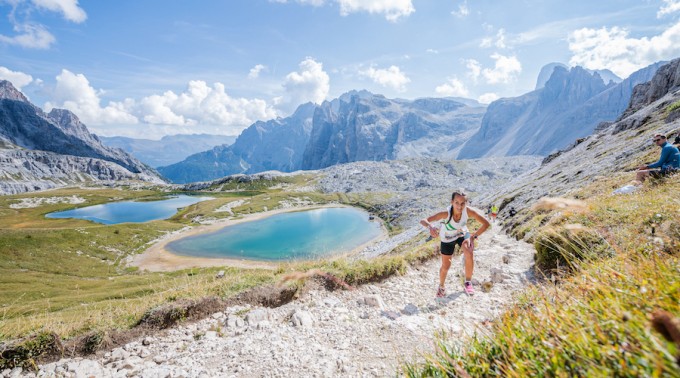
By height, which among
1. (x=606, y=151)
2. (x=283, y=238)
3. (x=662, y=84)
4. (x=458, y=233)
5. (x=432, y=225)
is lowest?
(x=283, y=238)

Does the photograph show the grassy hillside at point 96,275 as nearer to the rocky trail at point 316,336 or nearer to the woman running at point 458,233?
the rocky trail at point 316,336

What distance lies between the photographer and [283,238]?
10344 cm

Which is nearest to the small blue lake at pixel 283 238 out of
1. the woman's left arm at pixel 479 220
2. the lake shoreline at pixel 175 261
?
the lake shoreline at pixel 175 261

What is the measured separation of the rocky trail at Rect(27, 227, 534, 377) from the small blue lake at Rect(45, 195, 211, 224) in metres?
176

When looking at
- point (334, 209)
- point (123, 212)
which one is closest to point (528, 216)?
point (334, 209)

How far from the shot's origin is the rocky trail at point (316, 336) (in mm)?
5648

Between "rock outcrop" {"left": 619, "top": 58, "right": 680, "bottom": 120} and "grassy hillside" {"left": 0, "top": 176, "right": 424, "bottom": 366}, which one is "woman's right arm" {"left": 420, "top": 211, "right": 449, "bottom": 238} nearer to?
"grassy hillside" {"left": 0, "top": 176, "right": 424, "bottom": 366}

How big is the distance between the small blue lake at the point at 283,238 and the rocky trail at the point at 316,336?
60198 mm

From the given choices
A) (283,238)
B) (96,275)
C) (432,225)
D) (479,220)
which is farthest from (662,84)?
(96,275)

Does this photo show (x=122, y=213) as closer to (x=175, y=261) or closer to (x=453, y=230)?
(x=175, y=261)

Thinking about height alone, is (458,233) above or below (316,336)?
above

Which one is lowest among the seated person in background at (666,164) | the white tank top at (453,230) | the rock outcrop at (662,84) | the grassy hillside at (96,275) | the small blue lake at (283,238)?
the small blue lake at (283,238)

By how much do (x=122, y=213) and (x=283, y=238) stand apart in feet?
428

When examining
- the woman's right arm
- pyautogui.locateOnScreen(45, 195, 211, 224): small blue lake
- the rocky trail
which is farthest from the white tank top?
pyautogui.locateOnScreen(45, 195, 211, 224): small blue lake
